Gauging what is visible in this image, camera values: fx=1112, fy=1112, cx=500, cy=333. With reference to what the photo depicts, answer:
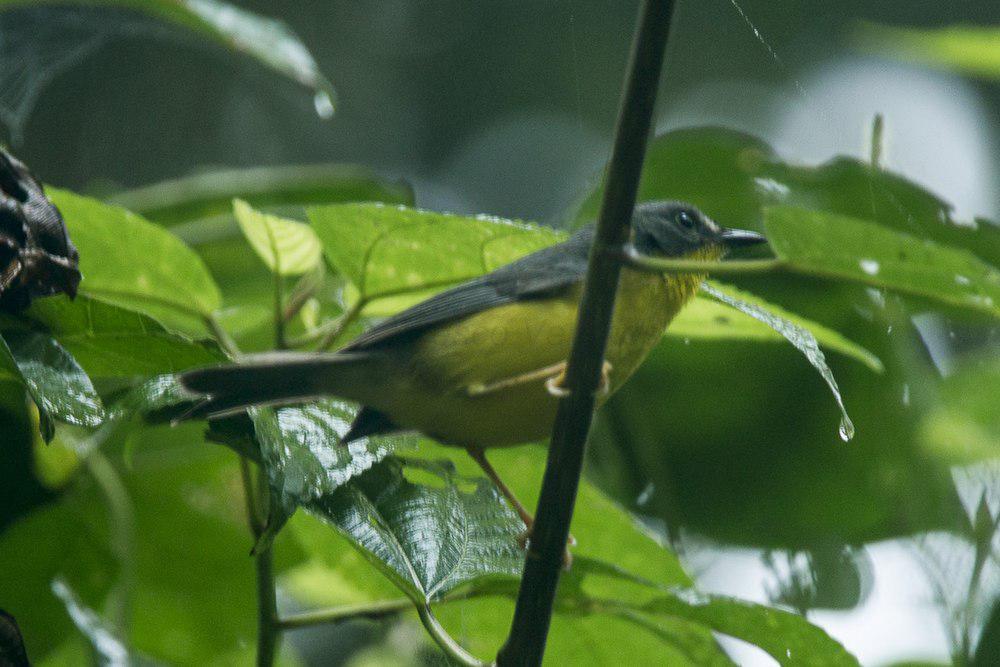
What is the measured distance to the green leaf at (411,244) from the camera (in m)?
2.02

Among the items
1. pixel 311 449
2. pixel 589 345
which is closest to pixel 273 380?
pixel 311 449

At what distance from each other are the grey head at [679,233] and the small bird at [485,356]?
0.27 meters

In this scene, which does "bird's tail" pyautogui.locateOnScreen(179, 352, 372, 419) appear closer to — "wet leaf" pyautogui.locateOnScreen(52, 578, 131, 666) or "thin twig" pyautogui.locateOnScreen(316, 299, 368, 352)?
"thin twig" pyautogui.locateOnScreen(316, 299, 368, 352)

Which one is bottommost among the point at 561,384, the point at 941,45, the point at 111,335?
the point at 111,335

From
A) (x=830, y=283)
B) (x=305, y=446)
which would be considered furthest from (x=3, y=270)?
(x=830, y=283)

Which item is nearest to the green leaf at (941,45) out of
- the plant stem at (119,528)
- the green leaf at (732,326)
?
the green leaf at (732,326)

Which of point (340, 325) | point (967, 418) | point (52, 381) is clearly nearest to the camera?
point (52, 381)

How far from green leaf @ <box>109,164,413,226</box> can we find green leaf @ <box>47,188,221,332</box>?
1.89ft

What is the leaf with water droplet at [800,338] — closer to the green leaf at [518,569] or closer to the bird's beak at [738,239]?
the green leaf at [518,569]

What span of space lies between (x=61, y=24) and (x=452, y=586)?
2612 mm

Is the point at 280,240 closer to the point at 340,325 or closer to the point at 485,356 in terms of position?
the point at 340,325

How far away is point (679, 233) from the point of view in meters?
2.67

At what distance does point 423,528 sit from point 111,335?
0.61m

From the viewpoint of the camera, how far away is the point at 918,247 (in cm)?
178
